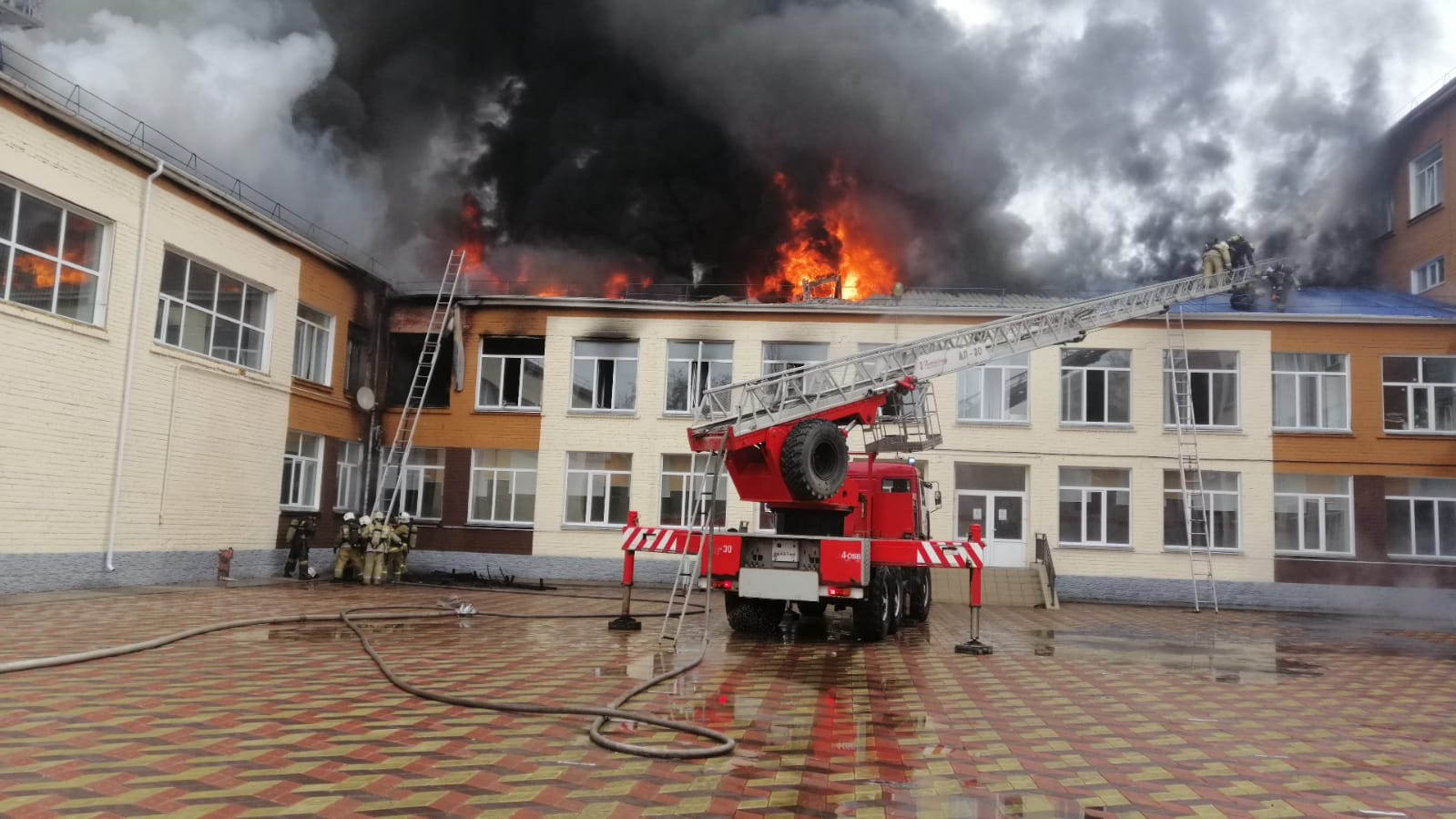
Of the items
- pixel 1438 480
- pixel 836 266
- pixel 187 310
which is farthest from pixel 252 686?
pixel 836 266

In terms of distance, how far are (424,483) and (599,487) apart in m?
4.66

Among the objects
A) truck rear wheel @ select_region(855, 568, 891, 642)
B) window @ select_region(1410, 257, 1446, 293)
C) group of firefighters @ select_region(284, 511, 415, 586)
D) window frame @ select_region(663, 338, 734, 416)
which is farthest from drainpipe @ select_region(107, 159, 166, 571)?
window @ select_region(1410, 257, 1446, 293)

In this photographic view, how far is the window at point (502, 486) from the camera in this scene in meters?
24.1

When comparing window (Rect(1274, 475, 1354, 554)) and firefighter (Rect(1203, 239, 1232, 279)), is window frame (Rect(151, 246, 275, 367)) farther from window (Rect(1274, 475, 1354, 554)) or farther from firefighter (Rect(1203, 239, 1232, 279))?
window (Rect(1274, 475, 1354, 554))

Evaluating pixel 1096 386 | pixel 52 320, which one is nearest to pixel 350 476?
pixel 52 320

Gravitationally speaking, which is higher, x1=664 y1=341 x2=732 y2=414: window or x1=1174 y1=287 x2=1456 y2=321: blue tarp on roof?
x1=1174 y1=287 x2=1456 y2=321: blue tarp on roof

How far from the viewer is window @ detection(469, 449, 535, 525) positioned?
79.0 ft

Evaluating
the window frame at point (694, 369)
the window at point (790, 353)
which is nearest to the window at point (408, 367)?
the window frame at point (694, 369)

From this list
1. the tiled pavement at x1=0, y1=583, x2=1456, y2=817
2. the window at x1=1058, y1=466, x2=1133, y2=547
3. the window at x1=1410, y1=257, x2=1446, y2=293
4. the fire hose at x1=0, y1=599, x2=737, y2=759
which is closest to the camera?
the tiled pavement at x1=0, y1=583, x2=1456, y2=817

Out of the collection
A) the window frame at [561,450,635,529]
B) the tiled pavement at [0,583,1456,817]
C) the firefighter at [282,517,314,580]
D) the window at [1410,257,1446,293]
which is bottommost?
the tiled pavement at [0,583,1456,817]

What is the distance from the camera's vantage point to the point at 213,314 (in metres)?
18.7

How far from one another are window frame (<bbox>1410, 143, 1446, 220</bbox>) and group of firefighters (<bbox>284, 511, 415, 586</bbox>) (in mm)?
29803

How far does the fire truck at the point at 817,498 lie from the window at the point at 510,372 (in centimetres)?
1217

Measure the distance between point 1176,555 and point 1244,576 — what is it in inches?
59.8
